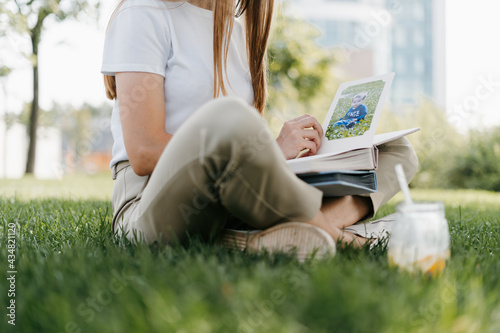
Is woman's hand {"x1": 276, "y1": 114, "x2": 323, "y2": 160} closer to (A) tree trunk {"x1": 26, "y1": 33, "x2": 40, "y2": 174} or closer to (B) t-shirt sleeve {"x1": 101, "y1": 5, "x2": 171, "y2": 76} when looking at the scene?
(B) t-shirt sleeve {"x1": 101, "y1": 5, "x2": 171, "y2": 76}

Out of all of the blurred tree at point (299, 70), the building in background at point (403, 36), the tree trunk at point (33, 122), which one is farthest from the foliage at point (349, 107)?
the building in background at point (403, 36)

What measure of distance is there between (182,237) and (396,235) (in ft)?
2.53

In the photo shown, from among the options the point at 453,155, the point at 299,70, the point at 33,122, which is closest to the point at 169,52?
the point at 453,155

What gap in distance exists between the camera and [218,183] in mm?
1486

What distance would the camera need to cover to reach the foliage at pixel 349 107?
1.81 m

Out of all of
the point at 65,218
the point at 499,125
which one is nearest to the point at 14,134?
the point at 499,125

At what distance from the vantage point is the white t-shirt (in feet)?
5.77

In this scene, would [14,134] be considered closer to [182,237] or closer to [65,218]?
[65,218]

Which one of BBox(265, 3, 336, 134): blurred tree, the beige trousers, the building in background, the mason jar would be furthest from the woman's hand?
the building in background

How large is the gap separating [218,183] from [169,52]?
2.21 ft

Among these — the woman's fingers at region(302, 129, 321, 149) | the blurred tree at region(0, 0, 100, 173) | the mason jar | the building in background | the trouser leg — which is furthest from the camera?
the building in background

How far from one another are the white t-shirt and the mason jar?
95 centimetres

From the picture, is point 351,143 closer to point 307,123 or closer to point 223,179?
point 307,123

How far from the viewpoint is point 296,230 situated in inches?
62.2
